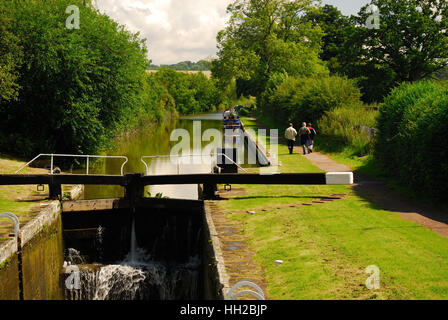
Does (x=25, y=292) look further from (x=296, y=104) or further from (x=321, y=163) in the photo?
(x=296, y=104)

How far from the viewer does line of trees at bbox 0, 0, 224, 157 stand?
70.9 ft

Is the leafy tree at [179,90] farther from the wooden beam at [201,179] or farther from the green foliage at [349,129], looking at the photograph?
the wooden beam at [201,179]

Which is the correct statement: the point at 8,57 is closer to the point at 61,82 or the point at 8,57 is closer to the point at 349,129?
the point at 61,82

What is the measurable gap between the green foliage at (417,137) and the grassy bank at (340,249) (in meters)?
1.85

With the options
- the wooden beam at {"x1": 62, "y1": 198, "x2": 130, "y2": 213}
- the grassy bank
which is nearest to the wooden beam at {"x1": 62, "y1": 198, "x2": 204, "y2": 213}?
the wooden beam at {"x1": 62, "y1": 198, "x2": 130, "y2": 213}

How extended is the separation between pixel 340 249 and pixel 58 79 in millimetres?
17948

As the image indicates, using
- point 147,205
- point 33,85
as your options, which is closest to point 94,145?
point 33,85

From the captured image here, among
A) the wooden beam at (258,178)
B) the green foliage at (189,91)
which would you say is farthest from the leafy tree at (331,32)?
the wooden beam at (258,178)

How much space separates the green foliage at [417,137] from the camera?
1234 cm

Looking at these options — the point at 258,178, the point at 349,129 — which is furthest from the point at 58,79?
the point at 349,129

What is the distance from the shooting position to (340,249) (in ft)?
28.8

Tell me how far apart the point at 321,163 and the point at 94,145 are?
11831mm

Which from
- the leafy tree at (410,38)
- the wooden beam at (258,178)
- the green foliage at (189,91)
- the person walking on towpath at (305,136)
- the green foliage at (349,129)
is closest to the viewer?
the wooden beam at (258,178)
